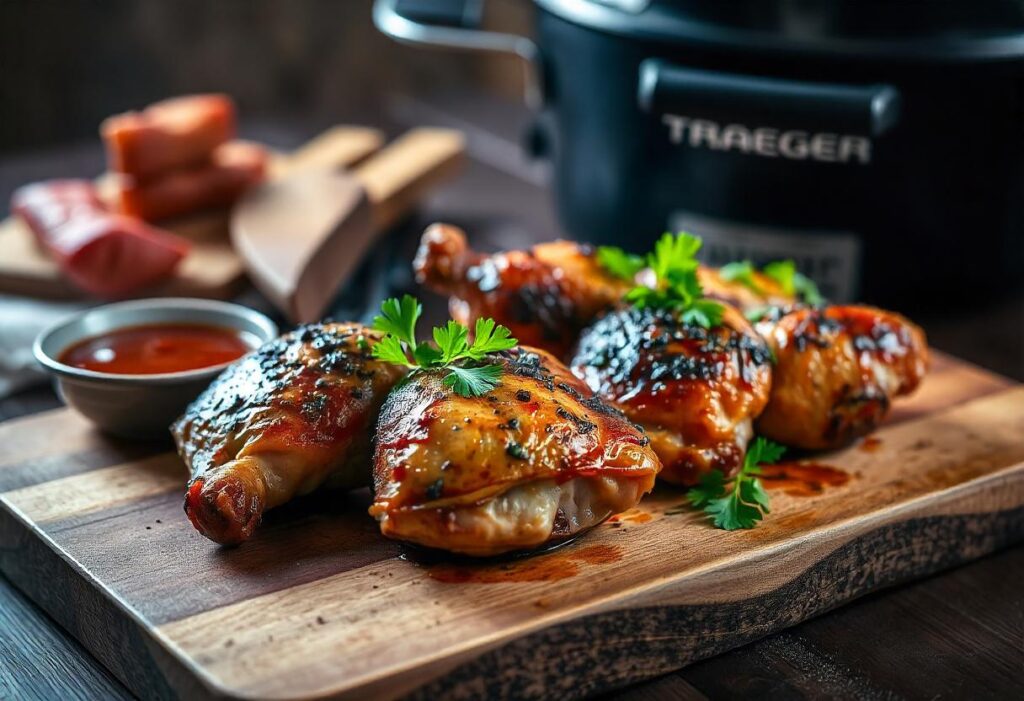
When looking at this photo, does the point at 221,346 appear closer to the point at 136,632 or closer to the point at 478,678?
the point at 136,632

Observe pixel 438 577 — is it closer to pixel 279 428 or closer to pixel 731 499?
pixel 279 428

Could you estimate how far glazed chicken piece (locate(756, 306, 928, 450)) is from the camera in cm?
198

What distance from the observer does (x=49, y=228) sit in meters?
3.08

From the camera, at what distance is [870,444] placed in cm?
208

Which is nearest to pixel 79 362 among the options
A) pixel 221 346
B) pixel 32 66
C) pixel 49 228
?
pixel 221 346

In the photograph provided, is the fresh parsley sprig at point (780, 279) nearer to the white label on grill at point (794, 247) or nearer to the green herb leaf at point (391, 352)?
the white label on grill at point (794, 247)

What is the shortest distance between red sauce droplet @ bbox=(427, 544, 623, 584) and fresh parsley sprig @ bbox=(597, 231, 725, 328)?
0.46m

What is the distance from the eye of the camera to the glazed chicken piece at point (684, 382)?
1.86 metres

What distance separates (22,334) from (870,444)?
187 centimetres

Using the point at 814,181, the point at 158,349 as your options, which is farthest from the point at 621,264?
the point at 158,349

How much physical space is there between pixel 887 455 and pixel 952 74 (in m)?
0.85

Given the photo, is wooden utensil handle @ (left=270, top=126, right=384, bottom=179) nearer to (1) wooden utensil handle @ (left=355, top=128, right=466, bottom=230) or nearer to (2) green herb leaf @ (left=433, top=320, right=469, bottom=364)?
(1) wooden utensil handle @ (left=355, top=128, right=466, bottom=230)

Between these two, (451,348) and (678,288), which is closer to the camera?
(451,348)

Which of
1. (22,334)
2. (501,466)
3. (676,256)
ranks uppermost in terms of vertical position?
(676,256)
